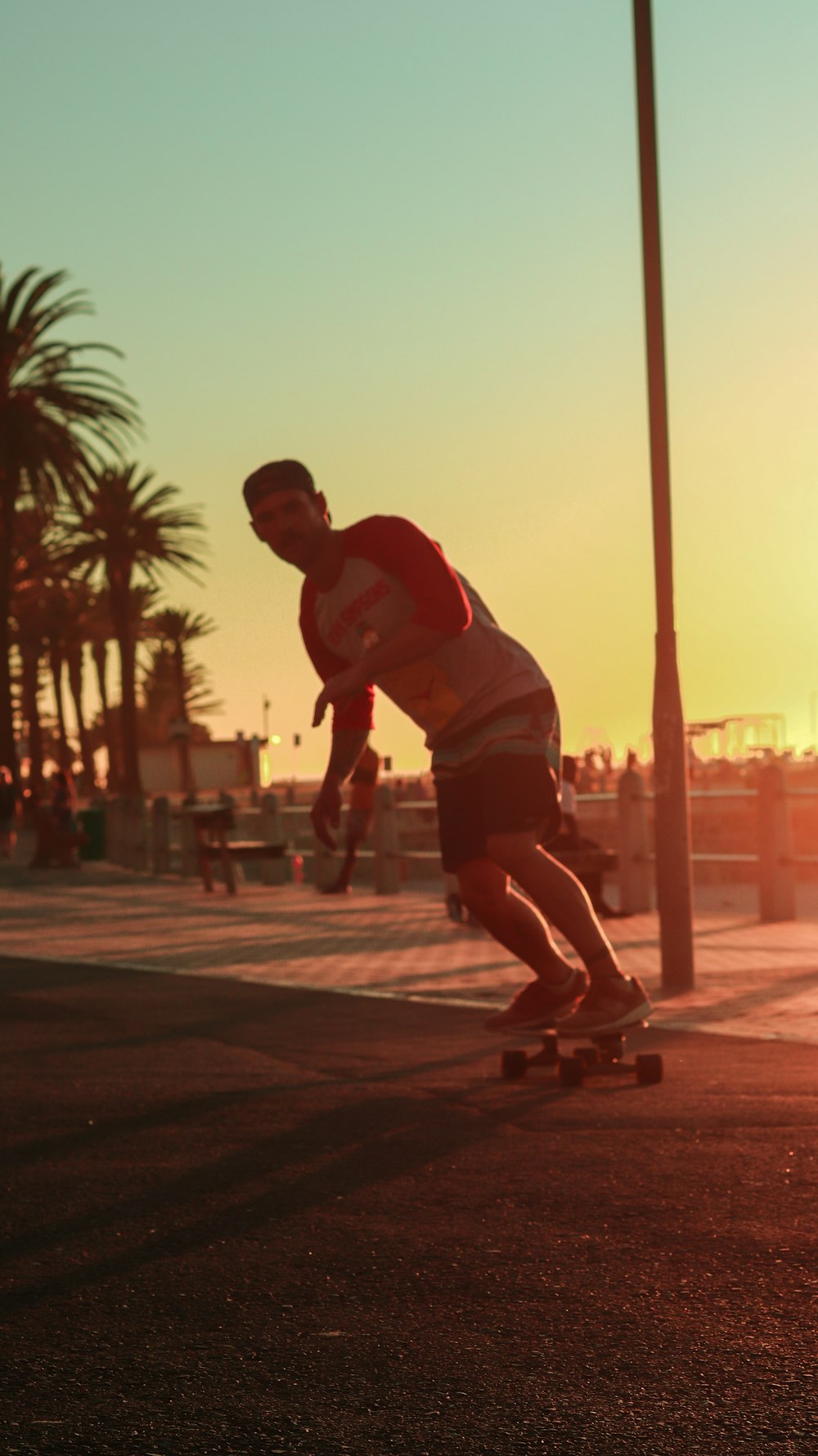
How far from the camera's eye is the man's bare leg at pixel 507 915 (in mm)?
5367

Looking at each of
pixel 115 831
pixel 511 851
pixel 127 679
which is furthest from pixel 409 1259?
pixel 127 679

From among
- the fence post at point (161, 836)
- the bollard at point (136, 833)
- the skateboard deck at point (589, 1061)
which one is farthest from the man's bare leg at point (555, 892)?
the bollard at point (136, 833)

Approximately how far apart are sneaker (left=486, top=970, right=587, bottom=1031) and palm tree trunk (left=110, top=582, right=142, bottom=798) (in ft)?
140

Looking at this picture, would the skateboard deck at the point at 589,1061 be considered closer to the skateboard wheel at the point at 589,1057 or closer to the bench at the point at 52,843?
the skateboard wheel at the point at 589,1057

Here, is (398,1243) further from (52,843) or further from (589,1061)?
(52,843)

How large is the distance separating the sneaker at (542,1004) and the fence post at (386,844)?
39.2ft

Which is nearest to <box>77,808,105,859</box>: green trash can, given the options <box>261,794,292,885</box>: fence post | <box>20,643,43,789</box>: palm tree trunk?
<box>261,794,292,885</box>: fence post

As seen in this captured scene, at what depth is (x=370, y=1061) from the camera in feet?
20.1

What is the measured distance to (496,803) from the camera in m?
5.27

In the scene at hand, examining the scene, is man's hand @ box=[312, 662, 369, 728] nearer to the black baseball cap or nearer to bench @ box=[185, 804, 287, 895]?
the black baseball cap

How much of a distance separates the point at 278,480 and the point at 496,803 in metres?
1.06

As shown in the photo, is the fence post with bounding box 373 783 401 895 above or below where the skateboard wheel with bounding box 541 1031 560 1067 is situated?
above

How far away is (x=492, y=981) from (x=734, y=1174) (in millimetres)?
5369

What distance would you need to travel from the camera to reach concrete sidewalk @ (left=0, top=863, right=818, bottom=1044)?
8.24 m
